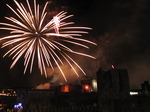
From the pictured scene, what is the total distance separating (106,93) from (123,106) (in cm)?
291

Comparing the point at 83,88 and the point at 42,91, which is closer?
the point at 42,91

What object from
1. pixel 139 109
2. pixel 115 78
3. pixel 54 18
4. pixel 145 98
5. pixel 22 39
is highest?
pixel 54 18

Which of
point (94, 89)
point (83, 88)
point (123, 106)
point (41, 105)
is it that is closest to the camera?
point (123, 106)

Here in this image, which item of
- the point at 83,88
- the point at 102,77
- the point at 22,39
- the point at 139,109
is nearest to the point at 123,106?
the point at 139,109

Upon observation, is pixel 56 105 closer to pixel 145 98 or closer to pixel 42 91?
pixel 42 91

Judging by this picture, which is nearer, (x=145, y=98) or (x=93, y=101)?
(x=145, y=98)

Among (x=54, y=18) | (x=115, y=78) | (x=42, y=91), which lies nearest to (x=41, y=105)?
(x=42, y=91)

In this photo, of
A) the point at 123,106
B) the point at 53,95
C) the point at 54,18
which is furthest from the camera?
the point at 53,95

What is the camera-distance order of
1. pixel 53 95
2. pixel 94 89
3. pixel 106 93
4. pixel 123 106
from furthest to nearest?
1. pixel 94 89
2. pixel 53 95
3. pixel 106 93
4. pixel 123 106

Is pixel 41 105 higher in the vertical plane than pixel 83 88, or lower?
lower

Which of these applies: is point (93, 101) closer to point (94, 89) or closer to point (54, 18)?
point (54, 18)

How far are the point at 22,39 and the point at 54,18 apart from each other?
5080 millimetres

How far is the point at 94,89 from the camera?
171 ft

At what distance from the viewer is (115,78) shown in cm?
2239
